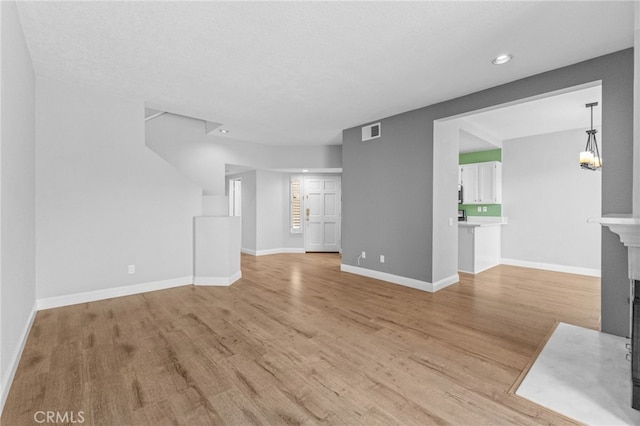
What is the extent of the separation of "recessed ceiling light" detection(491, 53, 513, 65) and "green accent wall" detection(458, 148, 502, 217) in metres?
3.96

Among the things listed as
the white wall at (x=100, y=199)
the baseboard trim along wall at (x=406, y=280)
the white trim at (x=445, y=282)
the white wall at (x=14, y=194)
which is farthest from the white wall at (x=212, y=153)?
the white trim at (x=445, y=282)

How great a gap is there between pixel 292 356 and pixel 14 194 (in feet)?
8.36

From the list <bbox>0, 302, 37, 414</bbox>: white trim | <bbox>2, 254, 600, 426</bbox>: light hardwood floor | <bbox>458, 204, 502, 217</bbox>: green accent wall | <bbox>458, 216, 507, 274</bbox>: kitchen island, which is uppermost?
<bbox>458, 204, 502, 217</bbox>: green accent wall

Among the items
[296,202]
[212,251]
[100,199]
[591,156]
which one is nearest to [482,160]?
[591,156]

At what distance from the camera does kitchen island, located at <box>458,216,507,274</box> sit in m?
5.24

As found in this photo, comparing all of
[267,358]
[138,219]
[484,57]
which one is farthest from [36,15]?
[484,57]

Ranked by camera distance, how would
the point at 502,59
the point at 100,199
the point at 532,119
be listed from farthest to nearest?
1. the point at 532,119
2. the point at 100,199
3. the point at 502,59

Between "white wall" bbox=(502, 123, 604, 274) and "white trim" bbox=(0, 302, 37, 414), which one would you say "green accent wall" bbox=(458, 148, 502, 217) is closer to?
"white wall" bbox=(502, 123, 604, 274)

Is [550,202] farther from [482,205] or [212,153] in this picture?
[212,153]

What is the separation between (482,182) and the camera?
638cm

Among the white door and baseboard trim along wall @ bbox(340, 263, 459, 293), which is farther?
the white door

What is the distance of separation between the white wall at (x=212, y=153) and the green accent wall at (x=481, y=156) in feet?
9.89

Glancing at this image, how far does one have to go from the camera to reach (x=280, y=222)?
7.96m

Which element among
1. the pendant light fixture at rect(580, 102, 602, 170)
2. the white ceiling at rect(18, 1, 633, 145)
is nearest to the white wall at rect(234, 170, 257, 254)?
the white ceiling at rect(18, 1, 633, 145)
